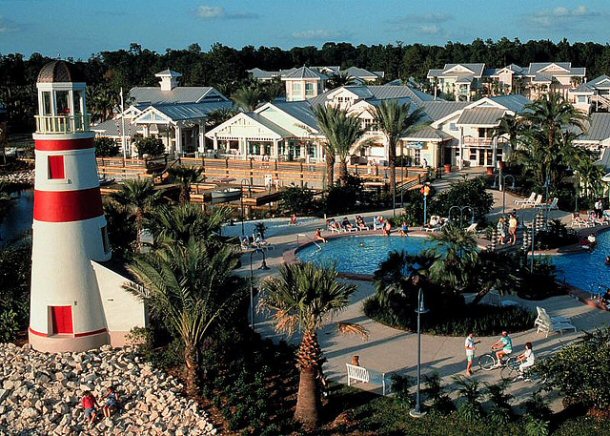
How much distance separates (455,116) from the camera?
170 ft

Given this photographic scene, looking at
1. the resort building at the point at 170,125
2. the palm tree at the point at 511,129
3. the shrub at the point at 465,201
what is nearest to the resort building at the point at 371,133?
the palm tree at the point at 511,129

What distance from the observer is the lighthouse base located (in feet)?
66.2

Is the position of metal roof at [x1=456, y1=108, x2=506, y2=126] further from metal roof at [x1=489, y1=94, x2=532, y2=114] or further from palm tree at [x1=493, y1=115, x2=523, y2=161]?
palm tree at [x1=493, y1=115, x2=523, y2=161]

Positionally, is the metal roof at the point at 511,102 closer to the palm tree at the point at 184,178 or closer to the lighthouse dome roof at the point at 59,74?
the palm tree at the point at 184,178

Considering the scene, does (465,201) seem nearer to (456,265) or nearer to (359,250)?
(359,250)

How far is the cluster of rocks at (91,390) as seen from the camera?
54.7ft

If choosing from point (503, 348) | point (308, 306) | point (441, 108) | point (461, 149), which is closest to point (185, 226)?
point (308, 306)

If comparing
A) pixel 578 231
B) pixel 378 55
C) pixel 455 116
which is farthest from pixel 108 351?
pixel 378 55

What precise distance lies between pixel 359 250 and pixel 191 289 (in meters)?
14.8

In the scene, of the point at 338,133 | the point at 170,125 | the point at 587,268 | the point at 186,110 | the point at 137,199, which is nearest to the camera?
the point at 137,199

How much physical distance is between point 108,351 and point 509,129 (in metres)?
30.9

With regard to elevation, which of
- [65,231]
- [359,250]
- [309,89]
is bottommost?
[359,250]

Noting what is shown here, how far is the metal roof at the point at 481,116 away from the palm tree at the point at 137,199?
91.9 ft

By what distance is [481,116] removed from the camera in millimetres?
50031
